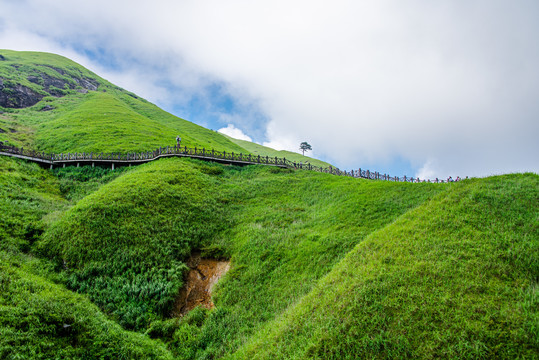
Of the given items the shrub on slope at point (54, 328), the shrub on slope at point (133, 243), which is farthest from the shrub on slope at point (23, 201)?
the shrub on slope at point (54, 328)

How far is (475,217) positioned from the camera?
46.3 ft

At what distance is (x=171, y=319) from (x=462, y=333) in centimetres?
1322

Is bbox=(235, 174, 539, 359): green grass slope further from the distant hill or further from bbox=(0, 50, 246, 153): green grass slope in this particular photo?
bbox=(0, 50, 246, 153): green grass slope

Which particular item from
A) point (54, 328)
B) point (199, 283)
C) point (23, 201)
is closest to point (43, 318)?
point (54, 328)

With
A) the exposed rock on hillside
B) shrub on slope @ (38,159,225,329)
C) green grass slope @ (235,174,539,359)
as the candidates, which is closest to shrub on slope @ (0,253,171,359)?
shrub on slope @ (38,159,225,329)

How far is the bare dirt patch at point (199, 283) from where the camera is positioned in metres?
15.6

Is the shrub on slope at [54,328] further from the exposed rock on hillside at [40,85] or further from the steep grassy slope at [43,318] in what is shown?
the exposed rock on hillside at [40,85]

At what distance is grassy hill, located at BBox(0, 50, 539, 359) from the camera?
8930 mm

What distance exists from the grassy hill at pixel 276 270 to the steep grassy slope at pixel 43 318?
65 millimetres

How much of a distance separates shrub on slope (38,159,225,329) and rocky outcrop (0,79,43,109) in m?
88.8

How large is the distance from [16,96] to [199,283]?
108m

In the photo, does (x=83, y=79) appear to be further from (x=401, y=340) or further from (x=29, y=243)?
(x=401, y=340)

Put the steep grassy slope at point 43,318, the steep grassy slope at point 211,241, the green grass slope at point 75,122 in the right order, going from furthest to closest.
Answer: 1. the green grass slope at point 75,122
2. the steep grassy slope at point 211,241
3. the steep grassy slope at point 43,318

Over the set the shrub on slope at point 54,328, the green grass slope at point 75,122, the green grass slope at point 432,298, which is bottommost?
the shrub on slope at point 54,328
